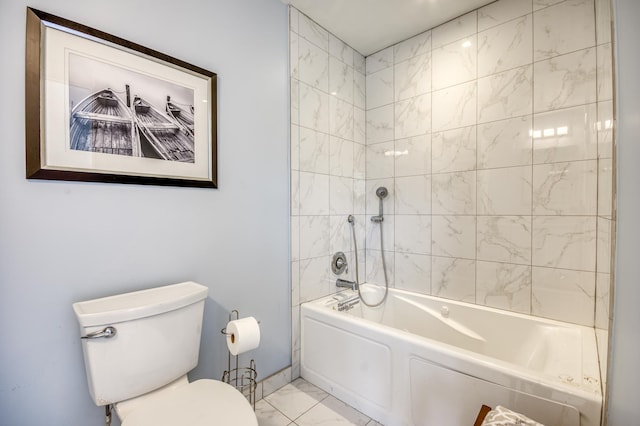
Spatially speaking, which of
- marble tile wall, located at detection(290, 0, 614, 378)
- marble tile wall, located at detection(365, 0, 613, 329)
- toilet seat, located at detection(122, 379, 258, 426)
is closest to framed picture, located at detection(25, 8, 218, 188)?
marble tile wall, located at detection(290, 0, 614, 378)

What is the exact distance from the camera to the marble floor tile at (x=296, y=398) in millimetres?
1712

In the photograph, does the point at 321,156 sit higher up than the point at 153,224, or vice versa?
the point at 321,156

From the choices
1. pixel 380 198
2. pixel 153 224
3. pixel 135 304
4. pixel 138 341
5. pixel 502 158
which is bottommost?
pixel 138 341

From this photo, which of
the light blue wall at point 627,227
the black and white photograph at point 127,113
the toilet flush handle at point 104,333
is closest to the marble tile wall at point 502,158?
the light blue wall at point 627,227

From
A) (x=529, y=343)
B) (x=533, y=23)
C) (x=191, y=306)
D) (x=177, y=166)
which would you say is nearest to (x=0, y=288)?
(x=191, y=306)

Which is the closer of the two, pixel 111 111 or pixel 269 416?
pixel 111 111

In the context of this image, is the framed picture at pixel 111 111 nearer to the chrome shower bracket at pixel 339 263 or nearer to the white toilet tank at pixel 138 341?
the white toilet tank at pixel 138 341

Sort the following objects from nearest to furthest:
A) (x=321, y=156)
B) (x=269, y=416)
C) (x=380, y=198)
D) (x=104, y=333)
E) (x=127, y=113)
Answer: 1. (x=104, y=333)
2. (x=127, y=113)
3. (x=269, y=416)
4. (x=321, y=156)
5. (x=380, y=198)

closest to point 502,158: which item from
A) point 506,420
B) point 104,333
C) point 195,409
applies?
point 506,420

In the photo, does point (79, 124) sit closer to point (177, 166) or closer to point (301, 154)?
point (177, 166)

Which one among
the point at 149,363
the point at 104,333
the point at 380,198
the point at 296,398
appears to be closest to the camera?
the point at 104,333

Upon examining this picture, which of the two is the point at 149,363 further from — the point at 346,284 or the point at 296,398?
the point at 346,284

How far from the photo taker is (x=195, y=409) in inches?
41.3

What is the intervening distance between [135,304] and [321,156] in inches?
60.9
